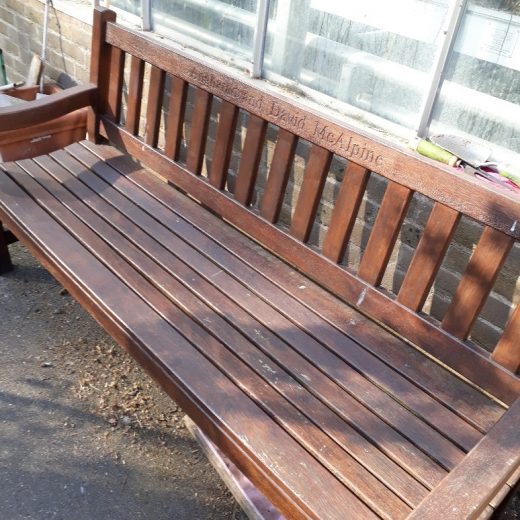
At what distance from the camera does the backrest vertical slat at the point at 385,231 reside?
1.89 meters

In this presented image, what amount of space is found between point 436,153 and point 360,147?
0.28m

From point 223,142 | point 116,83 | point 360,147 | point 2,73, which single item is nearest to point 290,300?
point 360,147

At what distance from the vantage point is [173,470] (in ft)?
7.10

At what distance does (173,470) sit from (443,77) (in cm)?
168

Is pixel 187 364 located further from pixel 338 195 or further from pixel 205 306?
pixel 338 195

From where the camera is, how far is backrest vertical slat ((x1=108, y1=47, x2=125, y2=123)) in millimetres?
2678

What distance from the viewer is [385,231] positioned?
6.41 ft

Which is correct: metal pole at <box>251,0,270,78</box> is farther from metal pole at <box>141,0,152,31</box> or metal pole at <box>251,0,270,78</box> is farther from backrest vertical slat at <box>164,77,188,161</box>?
metal pole at <box>141,0,152,31</box>

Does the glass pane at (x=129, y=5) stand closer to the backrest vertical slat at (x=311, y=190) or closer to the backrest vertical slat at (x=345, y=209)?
the backrest vertical slat at (x=311, y=190)

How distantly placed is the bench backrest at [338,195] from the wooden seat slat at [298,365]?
0.23 meters

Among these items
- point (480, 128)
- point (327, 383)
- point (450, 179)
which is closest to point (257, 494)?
point (327, 383)

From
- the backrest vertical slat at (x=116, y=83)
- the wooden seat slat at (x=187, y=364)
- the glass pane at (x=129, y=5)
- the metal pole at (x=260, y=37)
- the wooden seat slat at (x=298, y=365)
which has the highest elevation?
the metal pole at (x=260, y=37)

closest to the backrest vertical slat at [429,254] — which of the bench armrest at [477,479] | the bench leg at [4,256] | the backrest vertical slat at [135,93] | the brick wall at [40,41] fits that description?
the bench armrest at [477,479]

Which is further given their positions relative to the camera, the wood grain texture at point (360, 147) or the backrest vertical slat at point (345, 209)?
the backrest vertical slat at point (345, 209)
